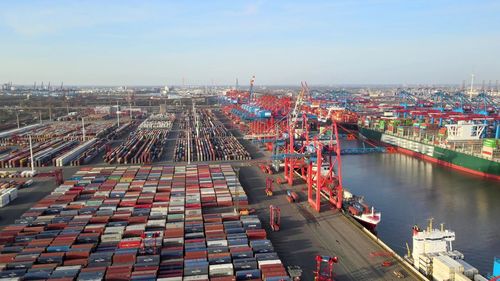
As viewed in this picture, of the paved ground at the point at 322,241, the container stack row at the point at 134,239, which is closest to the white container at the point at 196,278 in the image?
the container stack row at the point at 134,239

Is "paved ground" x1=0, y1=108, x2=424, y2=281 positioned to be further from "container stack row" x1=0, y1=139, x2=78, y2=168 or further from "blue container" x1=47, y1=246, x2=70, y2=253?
"container stack row" x1=0, y1=139, x2=78, y2=168

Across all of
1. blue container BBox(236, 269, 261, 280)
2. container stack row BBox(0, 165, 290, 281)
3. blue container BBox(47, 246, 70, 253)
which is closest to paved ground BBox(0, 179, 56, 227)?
container stack row BBox(0, 165, 290, 281)

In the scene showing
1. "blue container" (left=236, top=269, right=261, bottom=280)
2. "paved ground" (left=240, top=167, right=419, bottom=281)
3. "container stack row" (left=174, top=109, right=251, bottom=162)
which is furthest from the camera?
"container stack row" (left=174, top=109, right=251, bottom=162)

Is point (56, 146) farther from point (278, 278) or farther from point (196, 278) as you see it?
point (278, 278)

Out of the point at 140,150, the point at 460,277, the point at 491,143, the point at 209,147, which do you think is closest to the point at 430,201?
the point at 491,143

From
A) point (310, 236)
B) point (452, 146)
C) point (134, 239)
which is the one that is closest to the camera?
point (134, 239)

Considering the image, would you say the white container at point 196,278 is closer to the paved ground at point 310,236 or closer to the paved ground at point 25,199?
the paved ground at point 310,236
